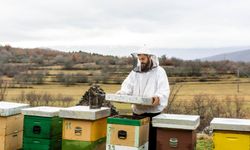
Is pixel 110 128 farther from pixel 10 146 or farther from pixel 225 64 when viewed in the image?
pixel 225 64

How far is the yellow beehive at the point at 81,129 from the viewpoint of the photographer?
681cm

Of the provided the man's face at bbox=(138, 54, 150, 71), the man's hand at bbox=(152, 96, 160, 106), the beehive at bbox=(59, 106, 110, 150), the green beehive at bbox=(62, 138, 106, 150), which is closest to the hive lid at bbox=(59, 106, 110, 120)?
the beehive at bbox=(59, 106, 110, 150)

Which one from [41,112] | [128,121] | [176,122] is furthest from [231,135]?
[41,112]

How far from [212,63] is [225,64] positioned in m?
1.02

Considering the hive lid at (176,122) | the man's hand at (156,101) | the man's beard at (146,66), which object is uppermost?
the man's beard at (146,66)

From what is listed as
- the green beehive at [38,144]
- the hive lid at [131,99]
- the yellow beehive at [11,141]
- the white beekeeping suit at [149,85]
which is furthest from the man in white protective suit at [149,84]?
the yellow beehive at [11,141]

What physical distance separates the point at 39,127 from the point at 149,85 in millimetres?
2081

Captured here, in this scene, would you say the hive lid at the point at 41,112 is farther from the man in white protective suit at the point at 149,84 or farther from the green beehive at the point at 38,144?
the man in white protective suit at the point at 149,84

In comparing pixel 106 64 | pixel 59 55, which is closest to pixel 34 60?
pixel 59 55

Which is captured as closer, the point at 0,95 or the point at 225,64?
the point at 0,95

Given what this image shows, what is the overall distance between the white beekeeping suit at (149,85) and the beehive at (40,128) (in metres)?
1.32

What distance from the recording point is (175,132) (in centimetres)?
660

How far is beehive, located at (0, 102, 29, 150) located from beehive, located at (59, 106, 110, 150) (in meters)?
1.03

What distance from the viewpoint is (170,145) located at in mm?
6602
